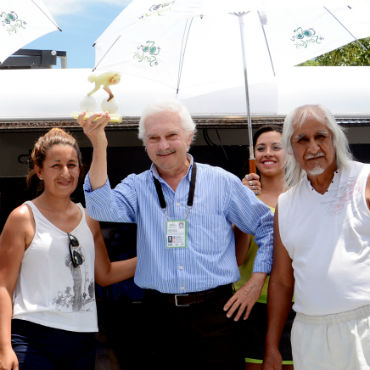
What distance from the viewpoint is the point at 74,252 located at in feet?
8.82

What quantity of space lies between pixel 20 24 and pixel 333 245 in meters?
2.38

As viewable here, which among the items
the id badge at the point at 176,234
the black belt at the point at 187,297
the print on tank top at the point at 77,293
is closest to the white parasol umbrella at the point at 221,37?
the id badge at the point at 176,234

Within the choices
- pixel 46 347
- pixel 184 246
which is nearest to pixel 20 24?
pixel 184 246

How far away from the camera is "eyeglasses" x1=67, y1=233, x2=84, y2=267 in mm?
2672

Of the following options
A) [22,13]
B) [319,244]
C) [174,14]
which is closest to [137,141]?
[22,13]

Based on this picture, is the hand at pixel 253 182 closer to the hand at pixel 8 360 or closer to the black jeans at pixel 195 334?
the black jeans at pixel 195 334

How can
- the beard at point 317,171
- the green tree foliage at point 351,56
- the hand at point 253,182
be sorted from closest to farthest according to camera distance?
the beard at point 317,171 < the hand at point 253,182 < the green tree foliage at point 351,56

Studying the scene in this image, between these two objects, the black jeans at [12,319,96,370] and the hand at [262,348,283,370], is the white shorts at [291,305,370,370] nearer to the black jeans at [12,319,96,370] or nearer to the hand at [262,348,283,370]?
the hand at [262,348,283,370]

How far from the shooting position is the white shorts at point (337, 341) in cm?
232

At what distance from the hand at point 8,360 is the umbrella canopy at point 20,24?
6.12ft

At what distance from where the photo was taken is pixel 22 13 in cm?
344

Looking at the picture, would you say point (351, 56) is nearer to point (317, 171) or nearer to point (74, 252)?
point (317, 171)

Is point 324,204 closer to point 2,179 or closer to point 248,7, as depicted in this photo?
point 248,7

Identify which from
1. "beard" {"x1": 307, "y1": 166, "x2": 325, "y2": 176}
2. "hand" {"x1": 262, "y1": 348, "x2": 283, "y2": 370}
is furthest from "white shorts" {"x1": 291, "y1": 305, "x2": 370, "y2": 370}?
→ "beard" {"x1": 307, "y1": 166, "x2": 325, "y2": 176}
